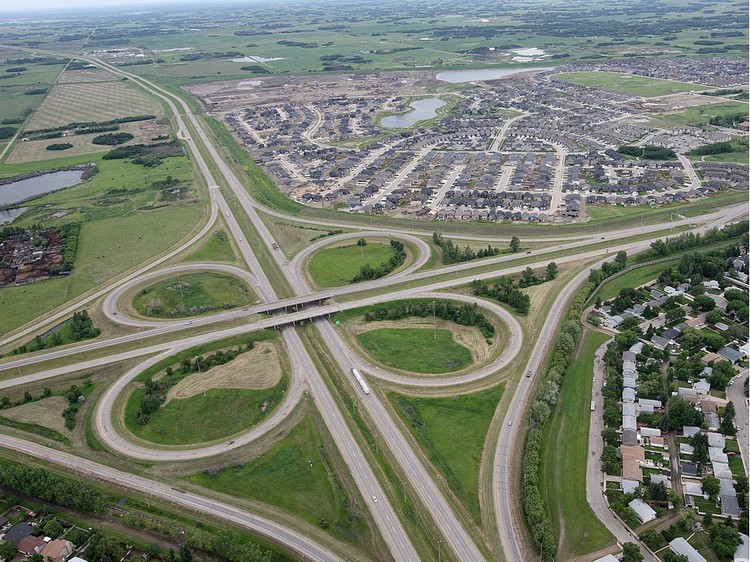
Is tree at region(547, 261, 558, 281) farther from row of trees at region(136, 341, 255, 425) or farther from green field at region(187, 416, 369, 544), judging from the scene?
row of trees at region(136, 341, 255, 425)

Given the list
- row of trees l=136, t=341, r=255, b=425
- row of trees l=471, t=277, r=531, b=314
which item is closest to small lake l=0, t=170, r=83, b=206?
row of trees l=136, t=341, r=255, b=425

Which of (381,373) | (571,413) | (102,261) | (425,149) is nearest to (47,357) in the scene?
(102,261)

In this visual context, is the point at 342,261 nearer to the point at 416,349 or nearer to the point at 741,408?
the point at 416,349

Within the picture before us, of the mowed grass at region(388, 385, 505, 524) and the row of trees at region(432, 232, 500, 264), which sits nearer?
the mowed grass at region(388, 385, 505, 524)

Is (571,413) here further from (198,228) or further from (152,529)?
(198,228)

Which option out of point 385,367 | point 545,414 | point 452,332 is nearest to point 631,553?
point 545,414

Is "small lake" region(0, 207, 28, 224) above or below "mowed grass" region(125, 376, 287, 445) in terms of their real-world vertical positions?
above
